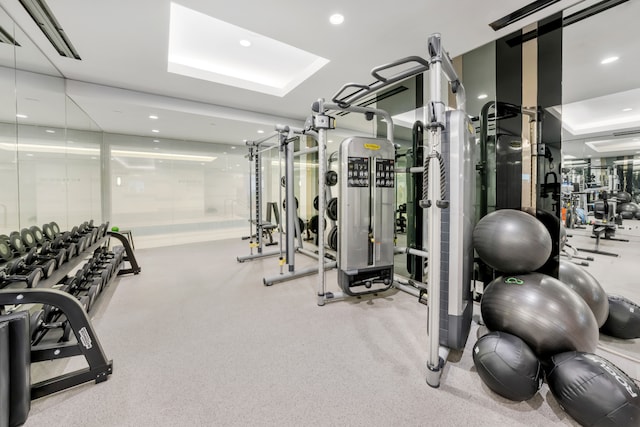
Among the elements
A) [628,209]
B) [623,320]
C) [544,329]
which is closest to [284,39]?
[544,329]

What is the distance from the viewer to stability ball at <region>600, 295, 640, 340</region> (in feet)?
6.92

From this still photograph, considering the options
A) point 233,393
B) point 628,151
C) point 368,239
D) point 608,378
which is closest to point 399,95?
point 368,239

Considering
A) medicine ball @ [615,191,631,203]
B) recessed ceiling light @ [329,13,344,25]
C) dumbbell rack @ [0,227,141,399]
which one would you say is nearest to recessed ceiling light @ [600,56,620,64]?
recessed ceiling light @ [329,13,344,25]

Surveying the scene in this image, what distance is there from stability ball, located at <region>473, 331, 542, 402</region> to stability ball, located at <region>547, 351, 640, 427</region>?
118mm

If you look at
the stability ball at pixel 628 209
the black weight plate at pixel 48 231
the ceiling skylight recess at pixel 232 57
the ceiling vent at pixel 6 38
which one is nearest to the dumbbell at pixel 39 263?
the black weight plate at pixel 48 231

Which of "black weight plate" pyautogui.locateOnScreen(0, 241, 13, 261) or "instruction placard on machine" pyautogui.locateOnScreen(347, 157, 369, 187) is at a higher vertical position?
"instruction placard on machine" pyautogui.locateOnScreen(347, 157, 369, 187)

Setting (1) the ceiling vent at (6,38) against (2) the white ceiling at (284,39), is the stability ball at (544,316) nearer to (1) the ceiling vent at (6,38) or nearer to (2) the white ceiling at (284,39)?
(2) the white ceiling at (284,39)

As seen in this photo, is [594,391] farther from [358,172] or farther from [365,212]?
[358,172]

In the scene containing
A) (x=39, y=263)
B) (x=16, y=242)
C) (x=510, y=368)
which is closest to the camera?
(x=510, y=368)

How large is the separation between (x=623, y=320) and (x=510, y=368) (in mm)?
1470

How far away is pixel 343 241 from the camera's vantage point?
9.98 feet

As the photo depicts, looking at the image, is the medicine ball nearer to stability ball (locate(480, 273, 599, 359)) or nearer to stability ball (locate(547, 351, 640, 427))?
stability ball (locate(480, 273, 599, 359))

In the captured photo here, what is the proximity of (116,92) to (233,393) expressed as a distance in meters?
4.74

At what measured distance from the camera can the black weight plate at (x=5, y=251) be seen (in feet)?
7.71
